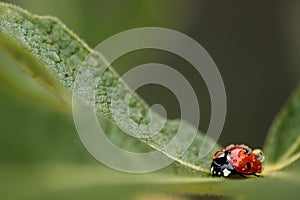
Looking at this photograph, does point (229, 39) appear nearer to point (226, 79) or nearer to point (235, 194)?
point (226, 79)

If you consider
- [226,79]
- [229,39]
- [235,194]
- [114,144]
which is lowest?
[235,194]

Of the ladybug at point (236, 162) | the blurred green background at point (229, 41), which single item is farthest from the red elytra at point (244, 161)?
the blurred green background at point (229, 41)

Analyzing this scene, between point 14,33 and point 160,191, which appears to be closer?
point 14,33

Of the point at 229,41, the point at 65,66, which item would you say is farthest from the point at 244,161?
the point at 229,41

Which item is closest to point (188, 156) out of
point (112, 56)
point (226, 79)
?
point (112, 56)

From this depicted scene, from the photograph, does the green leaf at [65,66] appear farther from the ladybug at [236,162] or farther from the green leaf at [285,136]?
the green leaf at [285,136]

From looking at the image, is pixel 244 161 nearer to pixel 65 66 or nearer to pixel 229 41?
pixel 65 66

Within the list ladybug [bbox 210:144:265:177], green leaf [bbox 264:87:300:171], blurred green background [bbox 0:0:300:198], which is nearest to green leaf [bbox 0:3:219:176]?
ladybug [bbox 210:144:265:177]

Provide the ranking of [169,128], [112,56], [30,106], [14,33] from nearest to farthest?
[14,33] < [169,128] < [30,106] < [112,56]
